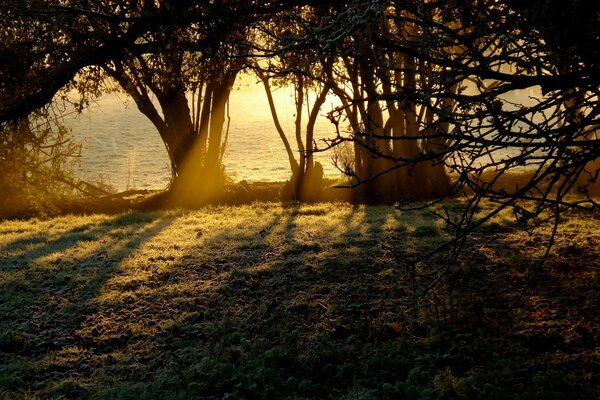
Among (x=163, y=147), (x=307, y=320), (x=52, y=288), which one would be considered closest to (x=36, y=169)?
(x=52, y=288)

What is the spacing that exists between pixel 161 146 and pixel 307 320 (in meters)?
37.2

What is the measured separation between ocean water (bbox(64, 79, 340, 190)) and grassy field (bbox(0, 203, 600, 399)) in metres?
11.4

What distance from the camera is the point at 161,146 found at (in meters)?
41.8

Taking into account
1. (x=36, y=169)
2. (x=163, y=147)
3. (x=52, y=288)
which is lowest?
(x=52, y=288)

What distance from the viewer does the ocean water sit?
88.7 ft

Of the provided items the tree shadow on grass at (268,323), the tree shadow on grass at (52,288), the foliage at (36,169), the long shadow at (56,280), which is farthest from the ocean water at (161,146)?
the tree shadow on grass at (268,323)

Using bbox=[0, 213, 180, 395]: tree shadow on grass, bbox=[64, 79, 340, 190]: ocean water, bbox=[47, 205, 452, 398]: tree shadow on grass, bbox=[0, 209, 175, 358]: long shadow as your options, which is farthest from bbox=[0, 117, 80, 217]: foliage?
bbox=[47, 205, 452, 398]: tree shadow on grass

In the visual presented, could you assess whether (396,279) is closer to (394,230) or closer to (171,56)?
(394,230)

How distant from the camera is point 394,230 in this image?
10305 millimetres

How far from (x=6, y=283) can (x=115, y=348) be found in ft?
10.1

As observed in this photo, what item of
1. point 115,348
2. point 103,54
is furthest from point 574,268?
point 103,54

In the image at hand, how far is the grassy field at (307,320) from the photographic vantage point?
5.05 m

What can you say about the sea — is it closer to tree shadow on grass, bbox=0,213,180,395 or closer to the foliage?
the foliage

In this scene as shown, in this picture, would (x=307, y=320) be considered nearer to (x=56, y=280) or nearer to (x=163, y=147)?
(x=56, y=280)
